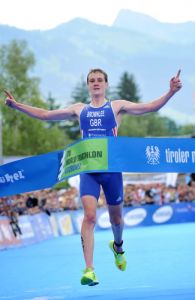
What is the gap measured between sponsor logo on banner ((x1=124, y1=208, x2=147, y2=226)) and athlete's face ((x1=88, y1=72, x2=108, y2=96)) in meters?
21.4

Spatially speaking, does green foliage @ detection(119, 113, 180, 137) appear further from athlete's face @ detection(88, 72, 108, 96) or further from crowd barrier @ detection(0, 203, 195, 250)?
athlete's face @ detection(88, 72, 108, 96)

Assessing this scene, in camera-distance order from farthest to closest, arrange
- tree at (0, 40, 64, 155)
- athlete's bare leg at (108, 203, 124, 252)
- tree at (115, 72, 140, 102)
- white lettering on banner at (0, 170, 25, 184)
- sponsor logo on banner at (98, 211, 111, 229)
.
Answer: tree at (115, 72, 140, 102) < tree at (0, 40, 64, 155) < sponsor logo on banner at (98, 211, 111, 229) < white lettering on banner at (0, 170, 25, 184) < athlete's bare leg at (108, 203, 124, 252)

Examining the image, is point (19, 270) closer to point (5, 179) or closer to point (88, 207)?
point (5, 179)

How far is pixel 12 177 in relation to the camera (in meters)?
8.84

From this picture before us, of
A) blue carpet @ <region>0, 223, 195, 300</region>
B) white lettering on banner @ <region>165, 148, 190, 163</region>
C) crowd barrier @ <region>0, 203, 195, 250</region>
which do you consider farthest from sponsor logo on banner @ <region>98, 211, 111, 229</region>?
white lettering on banner @ <region>165, 148, 190, 163</region>

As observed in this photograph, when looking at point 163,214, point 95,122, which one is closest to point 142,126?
point 163,214

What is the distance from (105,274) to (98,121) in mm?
3309

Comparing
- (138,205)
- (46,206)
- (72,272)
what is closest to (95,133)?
(72,272)

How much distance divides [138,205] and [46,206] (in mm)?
6539

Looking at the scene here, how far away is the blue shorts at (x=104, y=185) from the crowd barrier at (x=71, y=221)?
11334 mm

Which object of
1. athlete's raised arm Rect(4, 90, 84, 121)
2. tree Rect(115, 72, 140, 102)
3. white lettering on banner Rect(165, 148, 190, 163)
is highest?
tree Rect(115, 72, 140, 102)

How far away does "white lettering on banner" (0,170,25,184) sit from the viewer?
880 centimetres

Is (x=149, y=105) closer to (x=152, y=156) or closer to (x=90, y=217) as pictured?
(x=152, y=156)

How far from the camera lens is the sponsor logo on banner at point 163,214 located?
30.6 m
